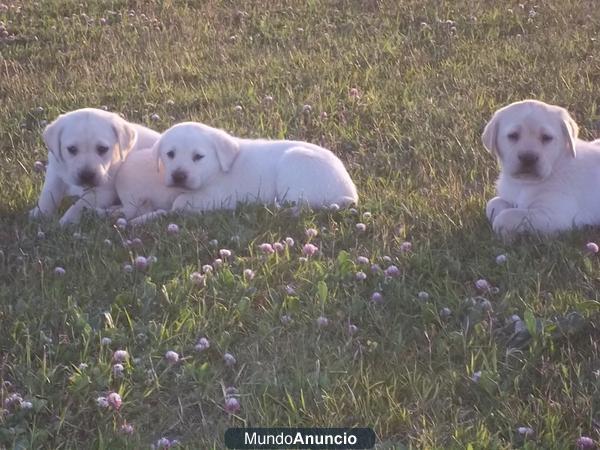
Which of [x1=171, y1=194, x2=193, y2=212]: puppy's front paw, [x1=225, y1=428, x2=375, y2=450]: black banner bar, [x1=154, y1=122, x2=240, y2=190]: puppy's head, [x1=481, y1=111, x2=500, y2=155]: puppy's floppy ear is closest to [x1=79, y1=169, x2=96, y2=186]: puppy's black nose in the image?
[x1=154, y1=122, x2=240, y2=190]: puppy's head

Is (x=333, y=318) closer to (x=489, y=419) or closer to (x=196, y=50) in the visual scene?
(x=489, y=419)

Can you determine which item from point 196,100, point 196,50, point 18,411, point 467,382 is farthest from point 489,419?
point 196,50

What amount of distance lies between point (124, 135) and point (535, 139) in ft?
8.58

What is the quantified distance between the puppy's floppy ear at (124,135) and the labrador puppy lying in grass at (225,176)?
0.12m

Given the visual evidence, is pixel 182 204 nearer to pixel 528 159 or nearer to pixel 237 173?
pixel 237 173

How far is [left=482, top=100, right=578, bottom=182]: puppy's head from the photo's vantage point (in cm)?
558

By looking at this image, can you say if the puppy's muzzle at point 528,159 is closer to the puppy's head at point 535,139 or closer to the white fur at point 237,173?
the puppy's head at point 535,139

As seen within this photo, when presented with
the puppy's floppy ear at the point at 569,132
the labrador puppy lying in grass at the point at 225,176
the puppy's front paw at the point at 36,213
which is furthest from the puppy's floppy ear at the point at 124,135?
the puppy's floppy ear at the point at 569,132

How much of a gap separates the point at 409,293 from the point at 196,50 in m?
6.45

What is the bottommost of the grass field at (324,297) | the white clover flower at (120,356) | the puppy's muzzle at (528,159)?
the grass field at (324,297)

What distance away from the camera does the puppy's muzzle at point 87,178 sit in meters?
6.13

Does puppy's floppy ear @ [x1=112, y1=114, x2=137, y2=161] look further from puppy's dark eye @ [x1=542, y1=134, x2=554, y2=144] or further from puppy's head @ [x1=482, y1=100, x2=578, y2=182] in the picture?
puppy's dark eye @ [x1=542, y1=134, x2=554, y2=144]

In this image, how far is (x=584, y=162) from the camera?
575 cm

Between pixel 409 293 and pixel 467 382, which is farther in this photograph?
pixel 409 293
